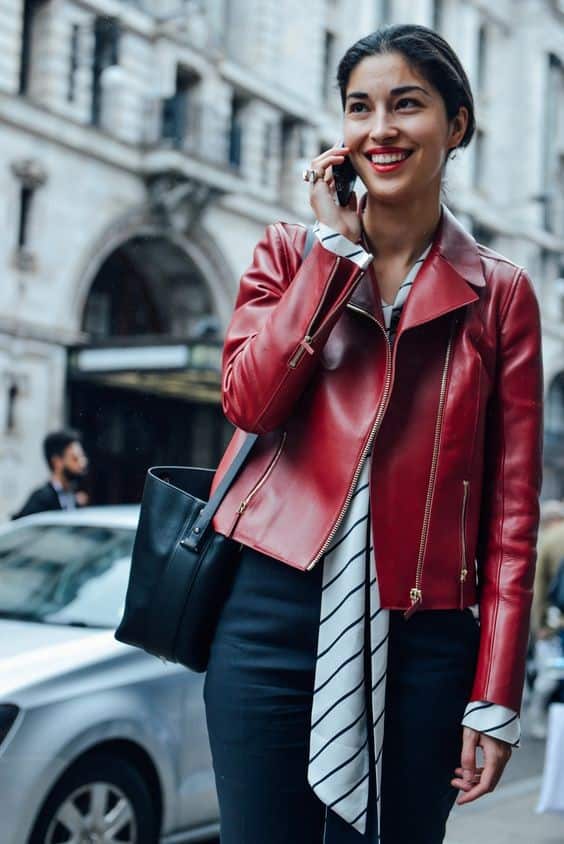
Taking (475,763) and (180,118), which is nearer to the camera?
(475,763)

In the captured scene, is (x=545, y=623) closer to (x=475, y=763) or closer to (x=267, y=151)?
(x=475, y=763)

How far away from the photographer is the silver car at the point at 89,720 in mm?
3732

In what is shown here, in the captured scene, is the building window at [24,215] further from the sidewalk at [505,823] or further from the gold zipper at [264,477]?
the gold zipper at [264,477]

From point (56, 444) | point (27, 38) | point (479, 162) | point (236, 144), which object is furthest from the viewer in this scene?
point (479, 162)

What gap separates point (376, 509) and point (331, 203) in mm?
464

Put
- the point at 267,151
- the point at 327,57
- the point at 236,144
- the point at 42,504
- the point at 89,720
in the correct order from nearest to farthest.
→ the point at 89,720, the point at 42,504, the point at 236,144, the point at 267,151, the point at 327,57

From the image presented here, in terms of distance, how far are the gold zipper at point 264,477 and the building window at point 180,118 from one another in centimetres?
1893

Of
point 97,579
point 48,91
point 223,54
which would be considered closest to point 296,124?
point 223,54

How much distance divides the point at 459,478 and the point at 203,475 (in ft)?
1.56

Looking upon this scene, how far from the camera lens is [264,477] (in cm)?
186

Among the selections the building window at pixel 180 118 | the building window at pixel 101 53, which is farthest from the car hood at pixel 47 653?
the building window at pixel 180 118

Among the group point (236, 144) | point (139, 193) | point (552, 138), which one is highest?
point (552, 138)

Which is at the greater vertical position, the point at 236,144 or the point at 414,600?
the point at 236,144

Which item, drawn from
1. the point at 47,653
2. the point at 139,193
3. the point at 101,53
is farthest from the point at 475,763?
the point at 101,53
